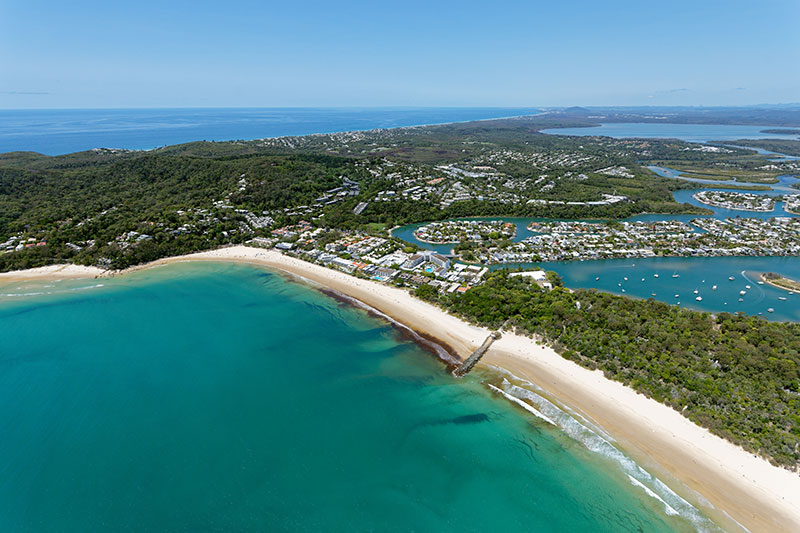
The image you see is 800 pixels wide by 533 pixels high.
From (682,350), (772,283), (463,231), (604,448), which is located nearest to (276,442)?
(604,448)

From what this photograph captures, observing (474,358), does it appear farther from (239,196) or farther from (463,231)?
(239,196)

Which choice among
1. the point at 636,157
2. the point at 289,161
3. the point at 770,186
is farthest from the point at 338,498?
the point at 636,157

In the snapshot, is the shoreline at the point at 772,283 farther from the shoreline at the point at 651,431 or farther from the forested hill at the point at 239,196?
the shoreline at the point at 651,431

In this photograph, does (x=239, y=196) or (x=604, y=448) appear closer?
(x=604, y=448)

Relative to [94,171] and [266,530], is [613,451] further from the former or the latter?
[94,171]

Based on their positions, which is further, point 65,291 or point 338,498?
point 65,291

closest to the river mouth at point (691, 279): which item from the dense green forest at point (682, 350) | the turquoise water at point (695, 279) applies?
the turquoise water at point (695, 279)

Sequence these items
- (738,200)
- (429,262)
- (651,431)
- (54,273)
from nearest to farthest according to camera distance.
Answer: (651,431), (54,273), (429,262), (738,200)

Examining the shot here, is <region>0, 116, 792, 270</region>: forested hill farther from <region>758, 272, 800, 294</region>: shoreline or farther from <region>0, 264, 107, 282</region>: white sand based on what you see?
<region>758, 272, 800, 294</region>: shoreline
